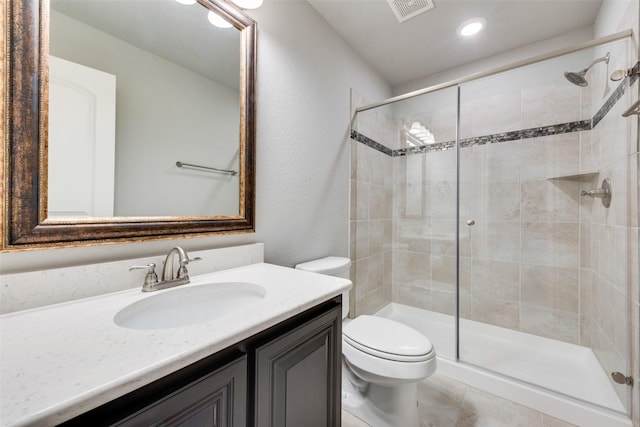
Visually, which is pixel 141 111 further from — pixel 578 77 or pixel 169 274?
pixel 578 77

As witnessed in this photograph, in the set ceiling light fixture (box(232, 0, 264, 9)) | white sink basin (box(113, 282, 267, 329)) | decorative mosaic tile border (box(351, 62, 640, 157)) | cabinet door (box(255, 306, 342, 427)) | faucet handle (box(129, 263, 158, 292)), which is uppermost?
ceiling light fixture (box(232, 0, 264, 9))

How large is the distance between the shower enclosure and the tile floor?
0.17m

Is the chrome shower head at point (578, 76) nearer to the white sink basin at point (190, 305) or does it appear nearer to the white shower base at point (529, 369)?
the white shower base at point (529, 369)

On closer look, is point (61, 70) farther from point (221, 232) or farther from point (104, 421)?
point (104, 421)

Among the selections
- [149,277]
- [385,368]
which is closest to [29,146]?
[149,277]

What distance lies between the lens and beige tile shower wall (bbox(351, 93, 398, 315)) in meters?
2.00

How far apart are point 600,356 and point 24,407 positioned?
2523 millimetres

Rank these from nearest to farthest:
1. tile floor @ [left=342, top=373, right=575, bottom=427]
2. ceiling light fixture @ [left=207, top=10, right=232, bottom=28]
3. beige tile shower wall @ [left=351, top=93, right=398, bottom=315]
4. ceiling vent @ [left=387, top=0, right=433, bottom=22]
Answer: ceiling light fixture @ [left=207, top=10, right=232, bottom=28] < tile floor @ [left=342, top=373, right=575, bottom=427] < ceiling vent @ [left=387, top=0, right=433, bottom=22] < beige tile shower wall @ [left=351, top=93, right=398, bottom=315]

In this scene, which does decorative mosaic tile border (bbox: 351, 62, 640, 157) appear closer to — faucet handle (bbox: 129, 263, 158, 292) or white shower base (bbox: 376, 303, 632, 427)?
white shower base (bbox: 376, 303, 632, 427)

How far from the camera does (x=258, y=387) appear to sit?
62 cm

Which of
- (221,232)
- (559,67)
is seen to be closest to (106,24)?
(221,232)

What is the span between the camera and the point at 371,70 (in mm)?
2254

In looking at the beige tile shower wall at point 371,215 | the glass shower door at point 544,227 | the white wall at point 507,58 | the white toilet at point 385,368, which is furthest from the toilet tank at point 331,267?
the white wall at point 507,58

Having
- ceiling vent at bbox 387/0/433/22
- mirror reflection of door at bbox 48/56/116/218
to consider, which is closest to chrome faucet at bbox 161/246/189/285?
mirror reflection of door at bbox 48/56/116/218
